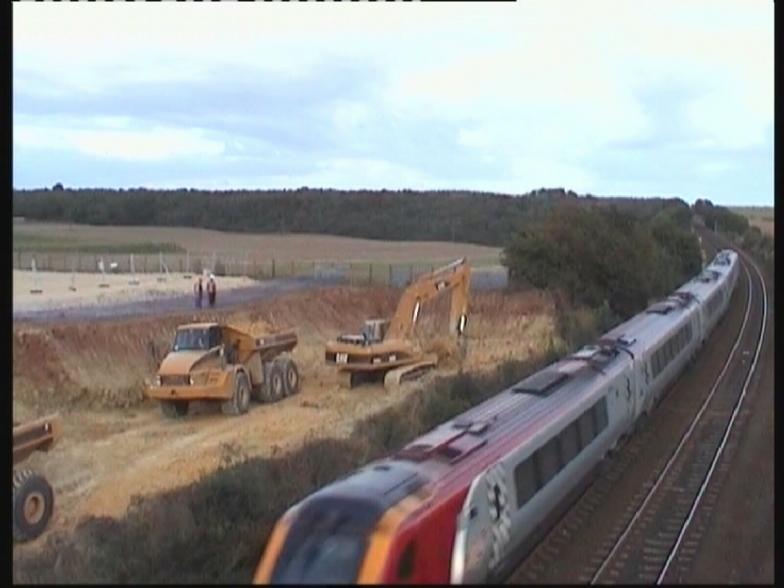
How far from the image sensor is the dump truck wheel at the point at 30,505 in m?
11.4

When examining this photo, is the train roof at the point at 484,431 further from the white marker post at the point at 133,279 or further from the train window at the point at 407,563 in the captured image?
the white marker post at the point at 133,279

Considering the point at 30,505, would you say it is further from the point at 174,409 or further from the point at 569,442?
the point at 174,409

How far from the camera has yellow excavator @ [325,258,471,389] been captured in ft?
73.5

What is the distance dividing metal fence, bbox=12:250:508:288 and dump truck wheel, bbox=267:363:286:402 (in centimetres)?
316

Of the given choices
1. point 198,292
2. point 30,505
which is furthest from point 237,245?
point 30,505

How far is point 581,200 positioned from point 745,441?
21280mm

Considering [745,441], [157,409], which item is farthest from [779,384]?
[157,409]

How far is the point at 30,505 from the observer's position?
11.8m

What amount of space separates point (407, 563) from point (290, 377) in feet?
48.4

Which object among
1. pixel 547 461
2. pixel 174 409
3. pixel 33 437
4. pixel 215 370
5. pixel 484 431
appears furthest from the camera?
pixel 174 409

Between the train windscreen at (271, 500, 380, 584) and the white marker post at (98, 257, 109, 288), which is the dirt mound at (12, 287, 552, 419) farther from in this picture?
the train windscreen at (271, 500, 380, 584)

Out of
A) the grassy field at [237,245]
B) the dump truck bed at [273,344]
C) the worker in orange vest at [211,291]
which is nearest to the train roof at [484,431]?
the grassy field at [237,245]

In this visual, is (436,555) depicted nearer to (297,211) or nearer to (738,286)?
(297,211)

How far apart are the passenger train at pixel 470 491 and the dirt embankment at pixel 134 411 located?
15.5 ft
